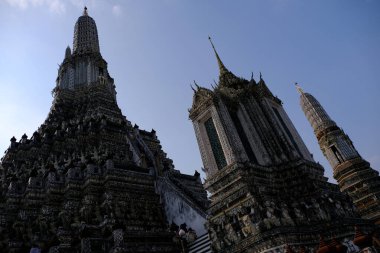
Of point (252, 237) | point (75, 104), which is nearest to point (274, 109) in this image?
point (252, 237)

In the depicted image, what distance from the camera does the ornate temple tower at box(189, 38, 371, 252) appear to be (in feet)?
38.7

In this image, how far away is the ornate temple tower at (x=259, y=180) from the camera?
1178 centimetres

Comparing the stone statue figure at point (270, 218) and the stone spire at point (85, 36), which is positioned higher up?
the stone spire at point (85, 36)

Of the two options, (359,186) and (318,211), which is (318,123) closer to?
(359,186)

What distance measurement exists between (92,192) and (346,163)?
80.3 ft

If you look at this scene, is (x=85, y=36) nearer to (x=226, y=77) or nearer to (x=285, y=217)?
(x=226, y=77)

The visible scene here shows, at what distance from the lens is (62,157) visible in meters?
26.3

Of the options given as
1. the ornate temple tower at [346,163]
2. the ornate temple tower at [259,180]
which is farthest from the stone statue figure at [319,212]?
the ornate temple tower at [346,163]

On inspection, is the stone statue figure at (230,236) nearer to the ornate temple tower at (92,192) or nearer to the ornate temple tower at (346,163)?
the ornate temple tower at (92,192)

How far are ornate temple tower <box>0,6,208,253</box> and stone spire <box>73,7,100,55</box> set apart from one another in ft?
51.6

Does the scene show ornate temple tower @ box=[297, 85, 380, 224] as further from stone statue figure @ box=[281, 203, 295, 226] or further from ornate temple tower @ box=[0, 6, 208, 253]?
stone statue figure @ box=[281, 203, 295, 226]

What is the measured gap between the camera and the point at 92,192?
63.8 ft

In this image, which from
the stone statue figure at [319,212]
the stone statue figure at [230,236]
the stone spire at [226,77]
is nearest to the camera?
the stone statue figure at [319,212]

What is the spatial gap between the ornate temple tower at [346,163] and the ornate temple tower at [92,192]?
14.7 m
